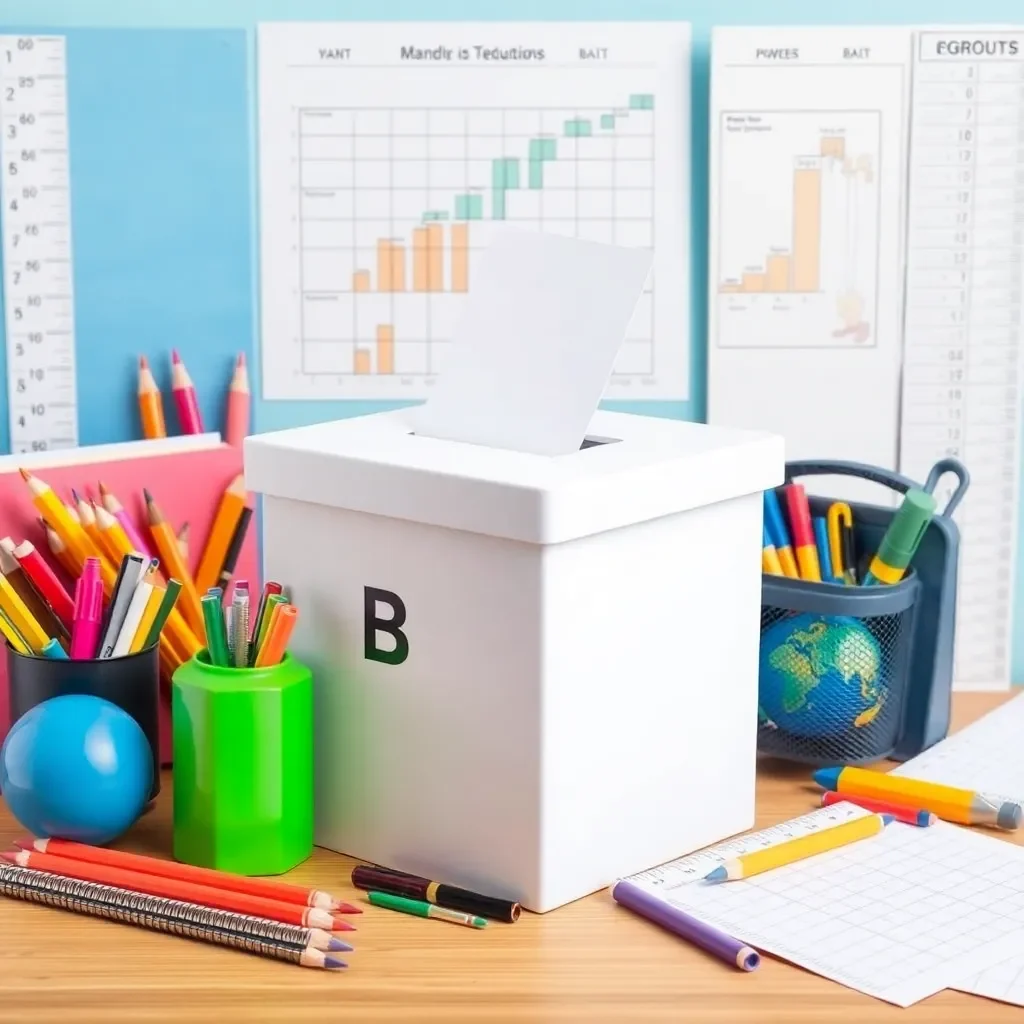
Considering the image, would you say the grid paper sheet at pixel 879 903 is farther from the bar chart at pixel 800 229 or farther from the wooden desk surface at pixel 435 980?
the bar chart at pixel 800 229

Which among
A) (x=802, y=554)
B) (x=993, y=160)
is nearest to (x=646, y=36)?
(x=993, y=160)

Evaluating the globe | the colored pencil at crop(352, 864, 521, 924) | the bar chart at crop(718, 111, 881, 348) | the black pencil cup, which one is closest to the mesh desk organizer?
the globe

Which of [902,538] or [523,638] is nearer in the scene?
[523,638]

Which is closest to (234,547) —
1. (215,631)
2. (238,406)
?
(238,406)

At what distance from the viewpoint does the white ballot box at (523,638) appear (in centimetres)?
78

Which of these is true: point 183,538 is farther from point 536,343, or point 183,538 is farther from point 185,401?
point 536,343

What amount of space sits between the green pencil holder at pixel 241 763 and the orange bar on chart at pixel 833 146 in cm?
56

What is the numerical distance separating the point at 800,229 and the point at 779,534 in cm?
25

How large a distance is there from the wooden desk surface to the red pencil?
20cm

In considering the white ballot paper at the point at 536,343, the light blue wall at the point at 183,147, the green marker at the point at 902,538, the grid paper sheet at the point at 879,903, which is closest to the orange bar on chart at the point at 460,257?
the light blue wall at the point at 183,147

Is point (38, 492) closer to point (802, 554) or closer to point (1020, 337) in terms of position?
point (802, 554)

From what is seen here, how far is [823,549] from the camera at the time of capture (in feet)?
3.37

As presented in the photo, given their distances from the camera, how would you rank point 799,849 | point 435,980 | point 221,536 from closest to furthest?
point 435,980, point 799,849, point 221,536

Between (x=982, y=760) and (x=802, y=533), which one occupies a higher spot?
(x=802, y=533)
